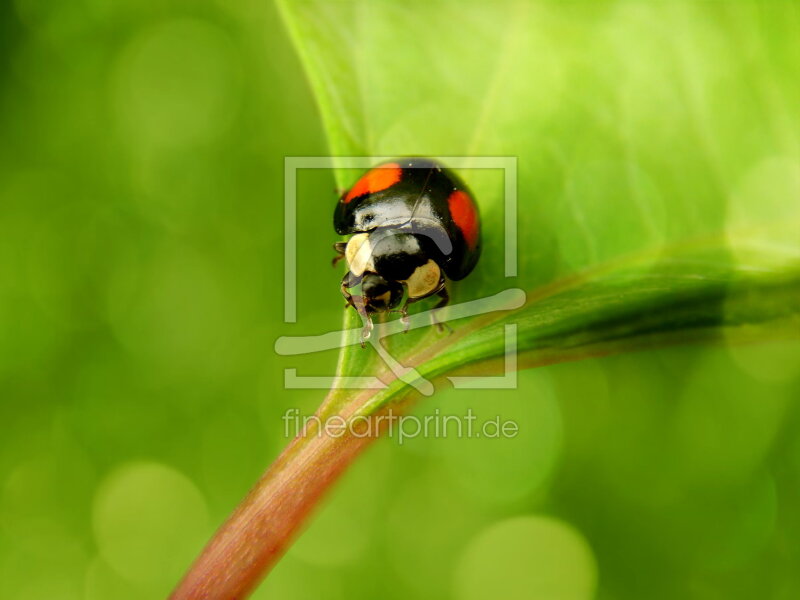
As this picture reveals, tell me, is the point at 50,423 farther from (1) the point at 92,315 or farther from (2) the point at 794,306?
(2) the point at 794,306

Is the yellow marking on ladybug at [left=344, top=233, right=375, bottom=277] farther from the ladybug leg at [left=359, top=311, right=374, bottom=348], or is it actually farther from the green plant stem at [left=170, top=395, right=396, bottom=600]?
the green plant stem at [left=170, top=395, right=396, bottom=600]

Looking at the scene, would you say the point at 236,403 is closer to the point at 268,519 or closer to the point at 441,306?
the point at 441,306

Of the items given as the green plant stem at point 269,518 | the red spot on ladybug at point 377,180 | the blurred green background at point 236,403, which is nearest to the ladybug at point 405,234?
the red spot on ladybug at point 377,180

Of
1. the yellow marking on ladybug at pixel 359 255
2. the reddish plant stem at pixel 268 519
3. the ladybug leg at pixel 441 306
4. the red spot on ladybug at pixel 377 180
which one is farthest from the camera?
the yellow marking on ladybug at pixel 359 255

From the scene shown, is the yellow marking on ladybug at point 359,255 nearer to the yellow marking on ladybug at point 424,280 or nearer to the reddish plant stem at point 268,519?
the yellow marking on ladybug at point 424,280

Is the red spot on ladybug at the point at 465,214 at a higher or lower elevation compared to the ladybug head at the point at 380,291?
higher

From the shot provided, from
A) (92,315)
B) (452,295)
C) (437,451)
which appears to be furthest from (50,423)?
(452,295)
